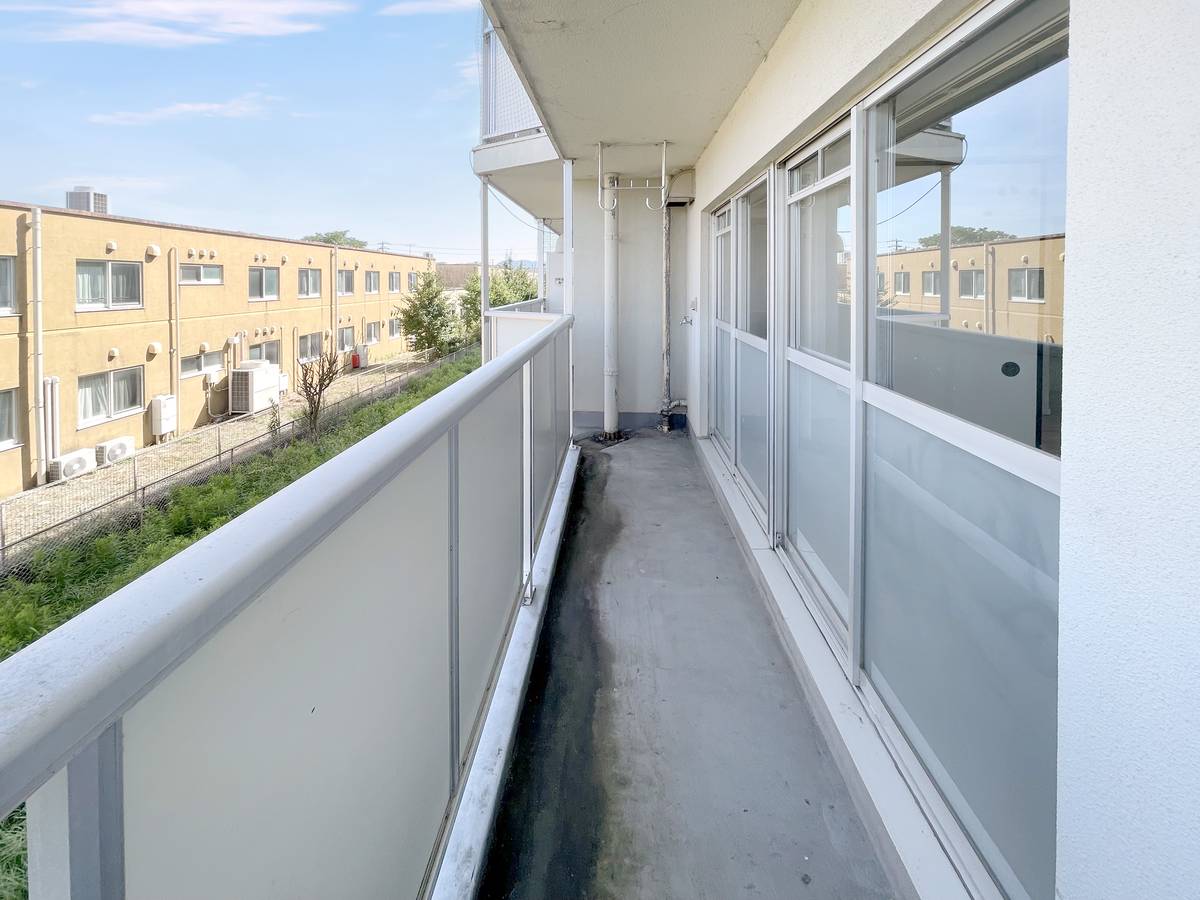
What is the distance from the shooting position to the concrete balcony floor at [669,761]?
66.1 inches

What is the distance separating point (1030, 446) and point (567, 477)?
11.9 ft

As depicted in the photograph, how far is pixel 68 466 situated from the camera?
23.1 metres

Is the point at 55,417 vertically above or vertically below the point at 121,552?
above

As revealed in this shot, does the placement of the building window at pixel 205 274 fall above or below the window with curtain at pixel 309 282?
below

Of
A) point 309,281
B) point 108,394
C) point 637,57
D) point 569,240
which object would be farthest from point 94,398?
point 637,57

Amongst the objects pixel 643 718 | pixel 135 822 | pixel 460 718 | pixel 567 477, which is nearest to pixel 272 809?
pixel 135 822

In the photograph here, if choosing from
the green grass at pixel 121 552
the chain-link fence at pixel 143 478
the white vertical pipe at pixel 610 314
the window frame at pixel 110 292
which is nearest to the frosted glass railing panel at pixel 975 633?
the green grass at pixel 121 552

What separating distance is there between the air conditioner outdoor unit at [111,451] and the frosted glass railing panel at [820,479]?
26.3 m

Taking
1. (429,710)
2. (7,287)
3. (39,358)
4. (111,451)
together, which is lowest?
(111,451)

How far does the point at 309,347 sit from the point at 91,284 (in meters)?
12.0

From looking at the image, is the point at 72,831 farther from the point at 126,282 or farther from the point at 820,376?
the point at 126,282

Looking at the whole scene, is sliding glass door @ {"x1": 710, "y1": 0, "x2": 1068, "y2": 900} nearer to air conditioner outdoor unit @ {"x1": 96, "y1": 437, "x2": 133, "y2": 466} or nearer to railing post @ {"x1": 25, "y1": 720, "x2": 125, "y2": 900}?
railing post @ {"x1": 25, "y1": 720, "x2": 125, "y2": 900}

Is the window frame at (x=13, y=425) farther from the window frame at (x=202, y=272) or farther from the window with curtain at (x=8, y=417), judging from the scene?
the window frame at (x=202, y=272)

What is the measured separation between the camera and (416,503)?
1.23 meters
